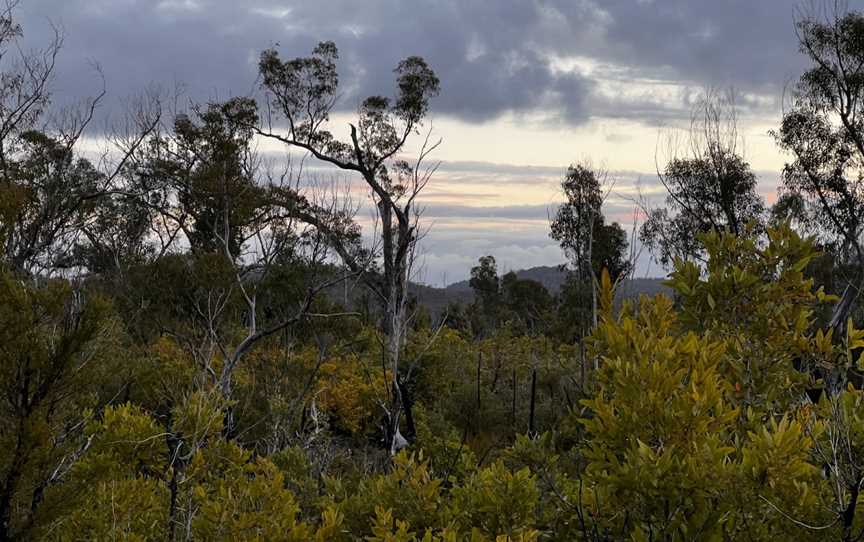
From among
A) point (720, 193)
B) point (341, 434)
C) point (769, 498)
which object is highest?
point (720, 193)

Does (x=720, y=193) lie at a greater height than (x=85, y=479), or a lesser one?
greater

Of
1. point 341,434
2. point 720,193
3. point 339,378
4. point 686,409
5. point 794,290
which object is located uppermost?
point 720,193

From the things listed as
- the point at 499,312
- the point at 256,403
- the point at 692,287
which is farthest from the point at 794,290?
the point at 499,312

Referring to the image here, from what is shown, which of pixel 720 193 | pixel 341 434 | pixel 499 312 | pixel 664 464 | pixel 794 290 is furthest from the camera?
pixel 499 312

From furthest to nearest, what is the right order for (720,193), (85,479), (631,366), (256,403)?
1. (720,193)
2. (256,403)
3. (85,479)
4. (631,366)

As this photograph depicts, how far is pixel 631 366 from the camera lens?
2.47 meters

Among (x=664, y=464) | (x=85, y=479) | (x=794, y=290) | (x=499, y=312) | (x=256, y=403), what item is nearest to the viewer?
(x=664, y=464)

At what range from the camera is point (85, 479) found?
190 inches

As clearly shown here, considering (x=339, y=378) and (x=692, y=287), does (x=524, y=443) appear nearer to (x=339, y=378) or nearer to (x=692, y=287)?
(x=692, y=287)

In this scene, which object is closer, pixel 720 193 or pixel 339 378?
pixel 339 378

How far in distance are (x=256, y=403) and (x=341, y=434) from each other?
189cm

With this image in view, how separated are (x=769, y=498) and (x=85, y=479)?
A: 13.7 ft

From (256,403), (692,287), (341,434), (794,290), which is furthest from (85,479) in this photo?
(341,434)

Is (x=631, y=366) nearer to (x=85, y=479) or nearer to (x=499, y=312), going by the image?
(x=85, y=479)
